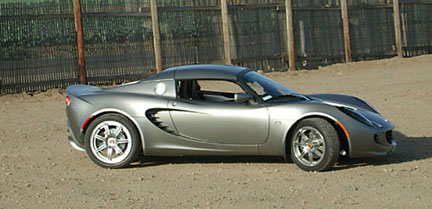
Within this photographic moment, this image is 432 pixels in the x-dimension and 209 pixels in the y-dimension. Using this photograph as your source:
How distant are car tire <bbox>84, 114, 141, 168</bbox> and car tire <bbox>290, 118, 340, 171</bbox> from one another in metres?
1.98

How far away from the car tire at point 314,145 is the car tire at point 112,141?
198 cm

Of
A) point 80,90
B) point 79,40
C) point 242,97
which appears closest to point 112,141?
point 80,90

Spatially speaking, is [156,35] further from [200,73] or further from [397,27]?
[397,27]

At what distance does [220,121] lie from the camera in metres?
8.68

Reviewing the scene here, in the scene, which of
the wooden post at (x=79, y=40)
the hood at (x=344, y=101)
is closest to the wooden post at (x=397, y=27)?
the wooden post at (x=79, y=40)

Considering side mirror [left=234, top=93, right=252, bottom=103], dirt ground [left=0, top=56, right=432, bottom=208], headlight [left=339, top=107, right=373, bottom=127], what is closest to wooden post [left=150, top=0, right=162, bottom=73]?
dirt ground [left=0, top=56, right=432, bottom=208]

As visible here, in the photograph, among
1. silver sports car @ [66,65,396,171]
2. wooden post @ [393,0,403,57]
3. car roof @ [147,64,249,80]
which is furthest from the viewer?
wooden post @ [393,0,403,57]

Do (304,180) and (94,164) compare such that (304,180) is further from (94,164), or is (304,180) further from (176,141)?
(94,164)

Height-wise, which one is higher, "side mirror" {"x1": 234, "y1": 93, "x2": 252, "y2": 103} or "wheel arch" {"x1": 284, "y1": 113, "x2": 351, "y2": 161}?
"side mirror" {"x1": 234, "y1": 93, "x2": 252, "y2": 103}

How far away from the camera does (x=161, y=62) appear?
56.9ft

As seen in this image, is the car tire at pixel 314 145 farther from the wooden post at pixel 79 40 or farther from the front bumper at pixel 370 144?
the wooden post at pixel 79 40

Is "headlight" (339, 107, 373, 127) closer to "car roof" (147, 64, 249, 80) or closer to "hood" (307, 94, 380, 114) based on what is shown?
"hood" (307, 94, 380, 114)

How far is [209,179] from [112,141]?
150cm

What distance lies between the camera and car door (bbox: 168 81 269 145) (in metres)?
8.59
